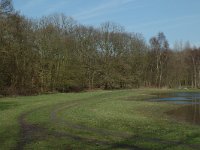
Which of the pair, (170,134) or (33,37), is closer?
(170,134)

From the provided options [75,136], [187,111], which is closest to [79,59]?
[187,111]

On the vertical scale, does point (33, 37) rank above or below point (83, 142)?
above

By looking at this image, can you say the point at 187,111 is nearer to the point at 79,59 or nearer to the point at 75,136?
the point at 75,136

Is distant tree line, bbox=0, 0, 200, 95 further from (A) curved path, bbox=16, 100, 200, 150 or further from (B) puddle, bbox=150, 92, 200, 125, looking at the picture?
(A) curved path, bbox=16, 100, 200, 150

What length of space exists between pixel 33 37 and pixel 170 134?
4722cm

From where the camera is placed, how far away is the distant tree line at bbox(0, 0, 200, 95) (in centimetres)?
5431

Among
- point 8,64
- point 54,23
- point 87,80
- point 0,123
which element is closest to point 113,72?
point 87,80

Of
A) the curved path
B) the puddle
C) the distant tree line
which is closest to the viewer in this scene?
the curved path

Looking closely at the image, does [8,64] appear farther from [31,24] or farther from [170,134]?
[170,134]

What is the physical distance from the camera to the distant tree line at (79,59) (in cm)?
5431

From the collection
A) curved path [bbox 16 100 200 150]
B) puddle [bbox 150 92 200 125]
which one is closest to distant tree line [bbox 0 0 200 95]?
puddle [bbox 150 92 200 125]

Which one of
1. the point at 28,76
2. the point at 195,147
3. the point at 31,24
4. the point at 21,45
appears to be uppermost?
the point at 31,24

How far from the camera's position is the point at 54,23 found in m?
71.5

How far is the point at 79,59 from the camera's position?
74.3 meters
